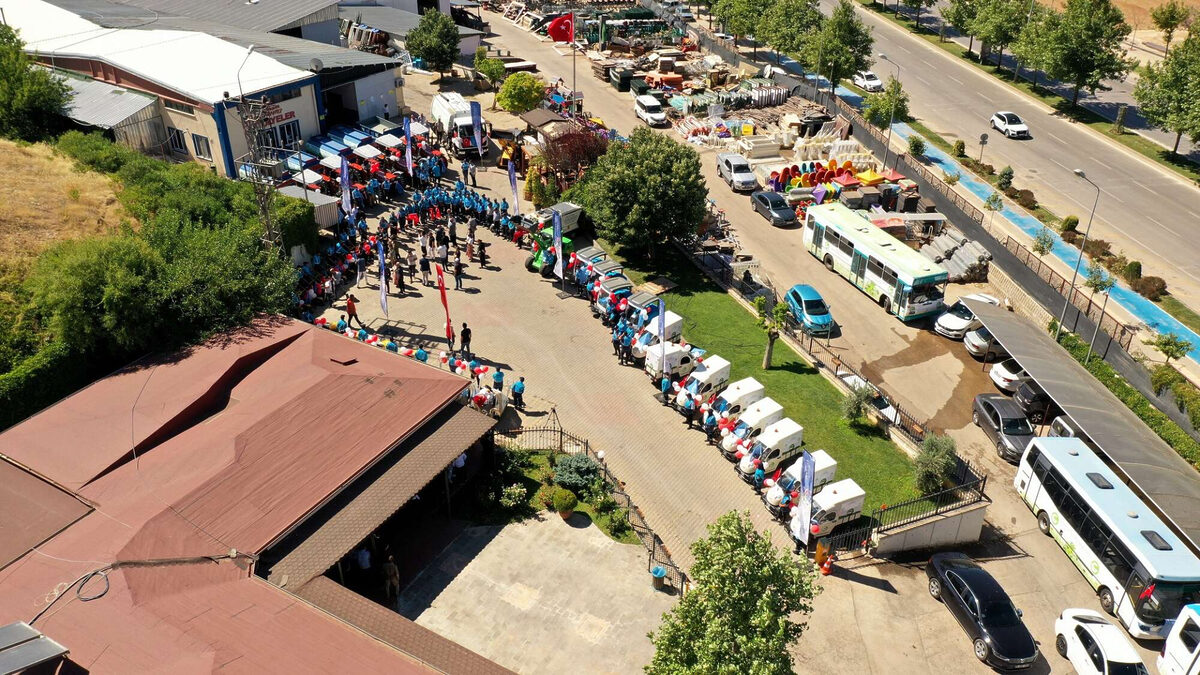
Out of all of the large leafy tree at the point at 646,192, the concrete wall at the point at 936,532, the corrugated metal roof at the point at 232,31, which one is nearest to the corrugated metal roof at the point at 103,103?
the corrugated metal roof at the point at 232,31

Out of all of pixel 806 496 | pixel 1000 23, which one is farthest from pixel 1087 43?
pixel 806 496

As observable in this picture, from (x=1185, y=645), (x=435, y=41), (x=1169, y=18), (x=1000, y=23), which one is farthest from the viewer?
(x=1169, y=18)

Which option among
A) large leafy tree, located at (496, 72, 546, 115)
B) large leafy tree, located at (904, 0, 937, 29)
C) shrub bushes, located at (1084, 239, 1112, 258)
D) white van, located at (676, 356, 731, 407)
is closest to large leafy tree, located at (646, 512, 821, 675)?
white van, located at (676, 356, 731, 407)

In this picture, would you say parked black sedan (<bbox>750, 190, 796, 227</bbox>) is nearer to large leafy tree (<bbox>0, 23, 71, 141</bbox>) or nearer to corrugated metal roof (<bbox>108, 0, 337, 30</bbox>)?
large leafy tree (<bbox>0, 23, 71, 141</bbox>)

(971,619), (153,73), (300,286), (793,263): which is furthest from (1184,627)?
(153,73)

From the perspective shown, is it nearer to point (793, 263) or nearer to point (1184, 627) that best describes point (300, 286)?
point (793, 263)

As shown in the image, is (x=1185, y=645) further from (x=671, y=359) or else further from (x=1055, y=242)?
(x=1055, y=242)
